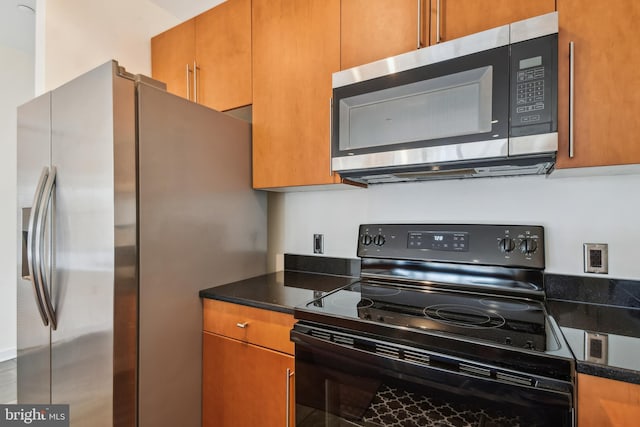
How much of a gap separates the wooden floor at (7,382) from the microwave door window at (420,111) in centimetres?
293

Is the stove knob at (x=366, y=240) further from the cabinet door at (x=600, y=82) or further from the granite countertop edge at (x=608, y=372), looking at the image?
the granite countertop edge at (x=608, y=372)

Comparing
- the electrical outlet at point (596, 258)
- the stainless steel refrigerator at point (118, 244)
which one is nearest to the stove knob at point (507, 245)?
the electrical outlet at point (596, 258)

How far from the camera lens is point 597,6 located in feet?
3.19

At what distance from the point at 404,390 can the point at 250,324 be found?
0.69 meters

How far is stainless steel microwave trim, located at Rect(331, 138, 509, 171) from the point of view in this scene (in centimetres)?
108

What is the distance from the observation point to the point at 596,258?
1.21 m

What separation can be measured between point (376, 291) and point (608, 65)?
1.13 metres

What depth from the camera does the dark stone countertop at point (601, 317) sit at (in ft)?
2.42

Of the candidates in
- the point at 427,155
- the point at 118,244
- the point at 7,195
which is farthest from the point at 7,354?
the point at 427,155

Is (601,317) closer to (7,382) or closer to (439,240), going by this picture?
(439,240)

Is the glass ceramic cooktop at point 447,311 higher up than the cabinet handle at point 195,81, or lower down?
lower down

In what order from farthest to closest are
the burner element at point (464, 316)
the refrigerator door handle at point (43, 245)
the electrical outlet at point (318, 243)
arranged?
1. the electrical outlet at point (318, 243)
2. the refrigerator door handle at point (43, 245)
3. the burner element at point (464, 316)

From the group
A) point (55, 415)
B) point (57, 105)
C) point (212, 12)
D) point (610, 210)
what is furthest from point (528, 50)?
point (55, 415)

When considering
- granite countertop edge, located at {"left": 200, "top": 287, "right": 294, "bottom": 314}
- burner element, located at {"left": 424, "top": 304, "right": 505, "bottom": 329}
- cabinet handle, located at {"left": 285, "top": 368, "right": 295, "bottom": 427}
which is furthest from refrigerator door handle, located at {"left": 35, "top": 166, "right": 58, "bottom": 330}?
burner element, located at {"left": 424, "top": 304, "right": 505, "bottom": 329}
